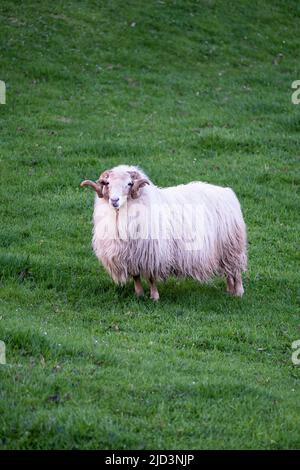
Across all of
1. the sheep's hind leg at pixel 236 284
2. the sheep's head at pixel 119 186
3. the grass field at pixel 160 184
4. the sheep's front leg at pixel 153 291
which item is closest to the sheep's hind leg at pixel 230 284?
the sheep's hind leg at pixel 236 284

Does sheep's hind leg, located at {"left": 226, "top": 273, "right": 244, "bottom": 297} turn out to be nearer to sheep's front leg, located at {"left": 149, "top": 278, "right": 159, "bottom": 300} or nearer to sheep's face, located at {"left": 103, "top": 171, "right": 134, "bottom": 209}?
sheep's front leg, located at {"left": 149, "top": 278, "right": 159, "bottom": 300}

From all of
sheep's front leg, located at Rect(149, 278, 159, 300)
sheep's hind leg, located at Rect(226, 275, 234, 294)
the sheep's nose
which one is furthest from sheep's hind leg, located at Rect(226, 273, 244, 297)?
the sheep's nose

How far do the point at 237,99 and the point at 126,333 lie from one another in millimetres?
11536

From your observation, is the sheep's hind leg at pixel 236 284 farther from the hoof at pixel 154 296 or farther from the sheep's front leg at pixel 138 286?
the sheep's front leg at pixel 138 286

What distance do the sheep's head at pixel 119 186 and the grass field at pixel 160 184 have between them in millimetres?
1245

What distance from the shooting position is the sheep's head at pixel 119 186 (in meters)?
9.86

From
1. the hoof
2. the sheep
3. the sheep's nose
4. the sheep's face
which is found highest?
the sheep's face

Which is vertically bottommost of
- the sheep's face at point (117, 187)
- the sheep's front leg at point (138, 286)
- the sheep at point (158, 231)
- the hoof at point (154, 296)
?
the hoof at point (154, 296)

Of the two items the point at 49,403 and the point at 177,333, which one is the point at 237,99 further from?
the point at 49,403

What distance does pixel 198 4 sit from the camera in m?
25.2

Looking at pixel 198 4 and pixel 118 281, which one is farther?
pixel 198 4

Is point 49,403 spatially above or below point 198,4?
below

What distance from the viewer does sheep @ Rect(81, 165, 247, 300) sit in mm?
10141
